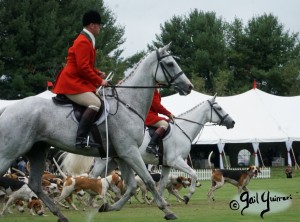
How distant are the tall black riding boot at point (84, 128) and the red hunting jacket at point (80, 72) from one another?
0.44 m

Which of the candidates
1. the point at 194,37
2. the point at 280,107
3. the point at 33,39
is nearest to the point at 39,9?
the point at 33,39

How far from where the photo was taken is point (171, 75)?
14.4 metres

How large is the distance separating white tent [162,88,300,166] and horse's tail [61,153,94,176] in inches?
826

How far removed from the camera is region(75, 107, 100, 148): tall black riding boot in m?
13.5

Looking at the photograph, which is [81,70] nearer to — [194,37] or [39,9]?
[39,9]

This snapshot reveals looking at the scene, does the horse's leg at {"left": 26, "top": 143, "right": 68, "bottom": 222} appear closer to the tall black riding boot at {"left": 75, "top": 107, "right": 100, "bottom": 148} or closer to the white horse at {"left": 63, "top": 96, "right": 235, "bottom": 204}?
the tall black riding boot at {"left": 75, "top": 107, "right": 100, "bottom": 148}

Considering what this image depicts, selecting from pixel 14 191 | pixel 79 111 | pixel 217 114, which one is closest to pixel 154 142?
pixel 14 191

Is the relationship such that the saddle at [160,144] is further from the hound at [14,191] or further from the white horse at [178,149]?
the hound at [14,191]

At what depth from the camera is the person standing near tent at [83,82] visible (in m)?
13.5

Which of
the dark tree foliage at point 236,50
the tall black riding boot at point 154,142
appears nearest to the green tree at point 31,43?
the dark tree foliage at point 236,50

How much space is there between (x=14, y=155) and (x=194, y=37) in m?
73.7

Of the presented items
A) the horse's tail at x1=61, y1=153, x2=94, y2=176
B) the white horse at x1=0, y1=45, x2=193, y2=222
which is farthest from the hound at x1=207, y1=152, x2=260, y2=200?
the white horse at x1=0, y1=45, x2=193, y2=222

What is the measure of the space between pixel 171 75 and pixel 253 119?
100.0ft

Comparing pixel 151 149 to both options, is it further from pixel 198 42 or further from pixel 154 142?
pixel 198 42
